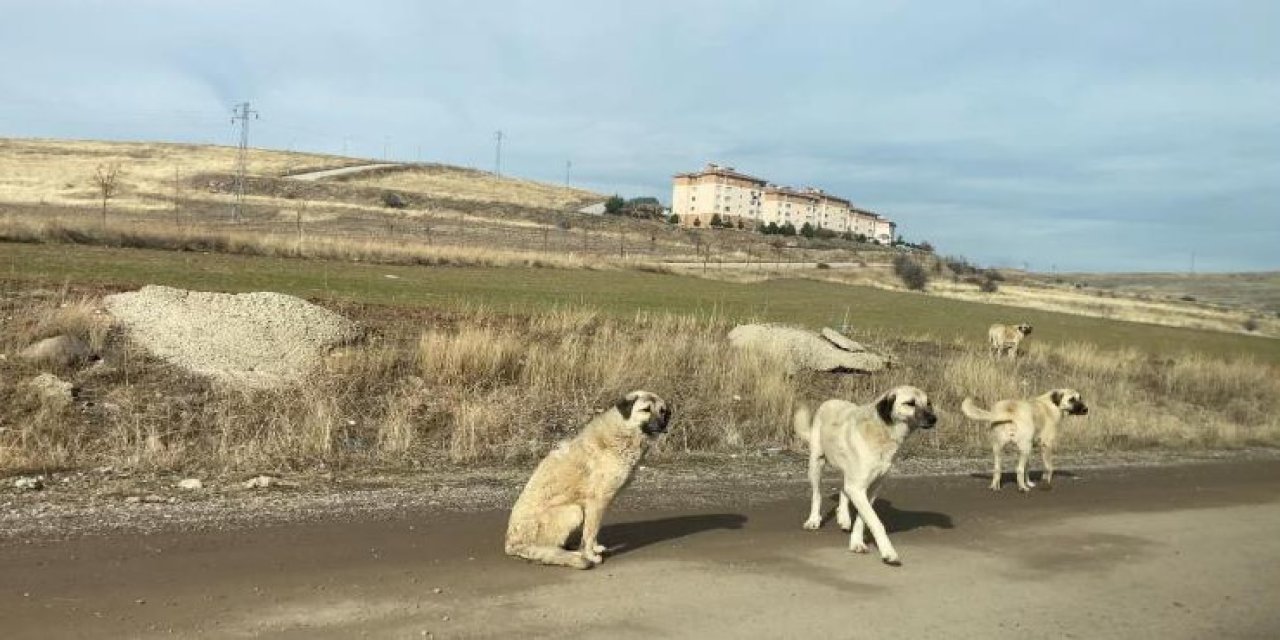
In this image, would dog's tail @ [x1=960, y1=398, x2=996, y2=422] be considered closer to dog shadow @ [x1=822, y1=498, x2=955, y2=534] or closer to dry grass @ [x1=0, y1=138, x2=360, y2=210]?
dog shadow @ [x1=822, y1=498, x2=955, y2=534]

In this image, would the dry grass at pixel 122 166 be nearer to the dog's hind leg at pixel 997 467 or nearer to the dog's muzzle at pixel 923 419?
the dog's hind leg at pixel 997 467

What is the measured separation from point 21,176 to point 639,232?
72.6 metres

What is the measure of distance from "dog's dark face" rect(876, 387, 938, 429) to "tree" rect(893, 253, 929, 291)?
72562 mm

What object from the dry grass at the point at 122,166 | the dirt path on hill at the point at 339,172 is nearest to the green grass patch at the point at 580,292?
the dry grass at the point at 122,166

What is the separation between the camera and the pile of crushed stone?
50.3 ft

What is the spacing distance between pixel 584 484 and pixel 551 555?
63 cm

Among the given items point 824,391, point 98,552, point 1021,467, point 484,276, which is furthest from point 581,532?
point 484,276

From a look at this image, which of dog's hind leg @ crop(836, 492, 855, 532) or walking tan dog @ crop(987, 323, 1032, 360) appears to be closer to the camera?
dog's hind leg @ crop(836, 492, 855, 532)

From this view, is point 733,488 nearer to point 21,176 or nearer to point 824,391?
point 824,391

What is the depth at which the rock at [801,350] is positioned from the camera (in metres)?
20.8

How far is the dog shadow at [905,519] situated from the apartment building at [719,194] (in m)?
174

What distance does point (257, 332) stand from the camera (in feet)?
54.2

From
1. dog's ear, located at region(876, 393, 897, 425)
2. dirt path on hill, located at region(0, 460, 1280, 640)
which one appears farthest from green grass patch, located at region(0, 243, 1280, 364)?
dog's ear, located at region(876, 393, 897, 425)

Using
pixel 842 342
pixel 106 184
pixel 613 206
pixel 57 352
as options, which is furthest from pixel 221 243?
pixel 613 206
